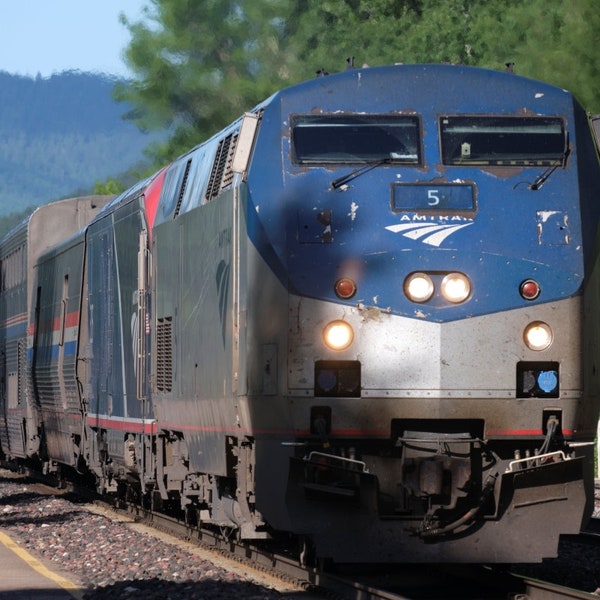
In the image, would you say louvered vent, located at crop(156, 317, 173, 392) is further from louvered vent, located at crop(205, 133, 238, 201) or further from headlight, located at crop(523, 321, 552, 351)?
headlight, located at crop(523, 321, 552, 351)

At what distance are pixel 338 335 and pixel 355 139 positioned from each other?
4.76ft

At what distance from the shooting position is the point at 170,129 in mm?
43781

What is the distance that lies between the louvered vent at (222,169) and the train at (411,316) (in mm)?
45

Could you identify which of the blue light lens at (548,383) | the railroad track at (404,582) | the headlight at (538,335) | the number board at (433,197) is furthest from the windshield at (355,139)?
the railroad track at (404,582)

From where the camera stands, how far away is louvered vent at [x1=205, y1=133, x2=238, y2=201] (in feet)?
34.0

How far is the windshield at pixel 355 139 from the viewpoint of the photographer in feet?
32.0

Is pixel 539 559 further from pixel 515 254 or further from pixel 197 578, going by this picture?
pixel 197 578

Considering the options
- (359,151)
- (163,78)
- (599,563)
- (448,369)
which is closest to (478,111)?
(359,151)

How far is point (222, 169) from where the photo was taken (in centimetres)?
1070

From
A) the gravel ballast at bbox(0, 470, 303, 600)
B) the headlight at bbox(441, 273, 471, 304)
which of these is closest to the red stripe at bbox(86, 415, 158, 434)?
the gravel ballast at bbox(0, 470, 303, 600)

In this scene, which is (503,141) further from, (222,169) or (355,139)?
(222,169)

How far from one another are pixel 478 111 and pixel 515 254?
1.13 m

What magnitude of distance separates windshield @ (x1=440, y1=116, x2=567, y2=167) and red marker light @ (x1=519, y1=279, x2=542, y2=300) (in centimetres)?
89

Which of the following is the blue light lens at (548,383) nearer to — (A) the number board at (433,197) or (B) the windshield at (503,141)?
(A) the number board at (433,197)
